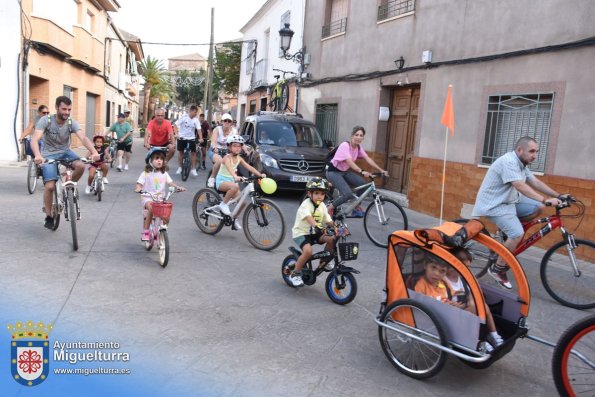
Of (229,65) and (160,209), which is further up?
(229,65)

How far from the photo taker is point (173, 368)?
137 inches

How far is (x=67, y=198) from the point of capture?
256 inches

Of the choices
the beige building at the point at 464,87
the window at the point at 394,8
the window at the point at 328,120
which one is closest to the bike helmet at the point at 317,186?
the beige building at the point at 464,87

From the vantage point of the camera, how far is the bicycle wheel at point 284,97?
1848 cm

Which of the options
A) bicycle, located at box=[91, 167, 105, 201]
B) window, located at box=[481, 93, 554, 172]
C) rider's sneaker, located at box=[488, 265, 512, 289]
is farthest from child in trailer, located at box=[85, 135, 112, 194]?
rider's sneaker, located at box=[488, 265, 512, 289]

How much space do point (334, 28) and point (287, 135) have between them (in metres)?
4.72

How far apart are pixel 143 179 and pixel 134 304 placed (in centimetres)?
201

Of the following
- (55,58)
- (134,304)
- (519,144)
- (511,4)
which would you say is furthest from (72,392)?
(55,58)

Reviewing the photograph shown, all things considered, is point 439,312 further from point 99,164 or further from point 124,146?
point 124,146

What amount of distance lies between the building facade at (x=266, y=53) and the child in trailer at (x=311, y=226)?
1311cm

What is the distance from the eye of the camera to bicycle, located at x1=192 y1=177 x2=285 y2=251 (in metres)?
6.80

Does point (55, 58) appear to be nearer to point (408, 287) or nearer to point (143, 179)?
point (143, 179)

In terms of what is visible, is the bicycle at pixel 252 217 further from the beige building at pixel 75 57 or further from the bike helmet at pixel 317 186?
the beige building at pixel 75 57

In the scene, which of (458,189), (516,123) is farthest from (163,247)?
Result: (516,123)
